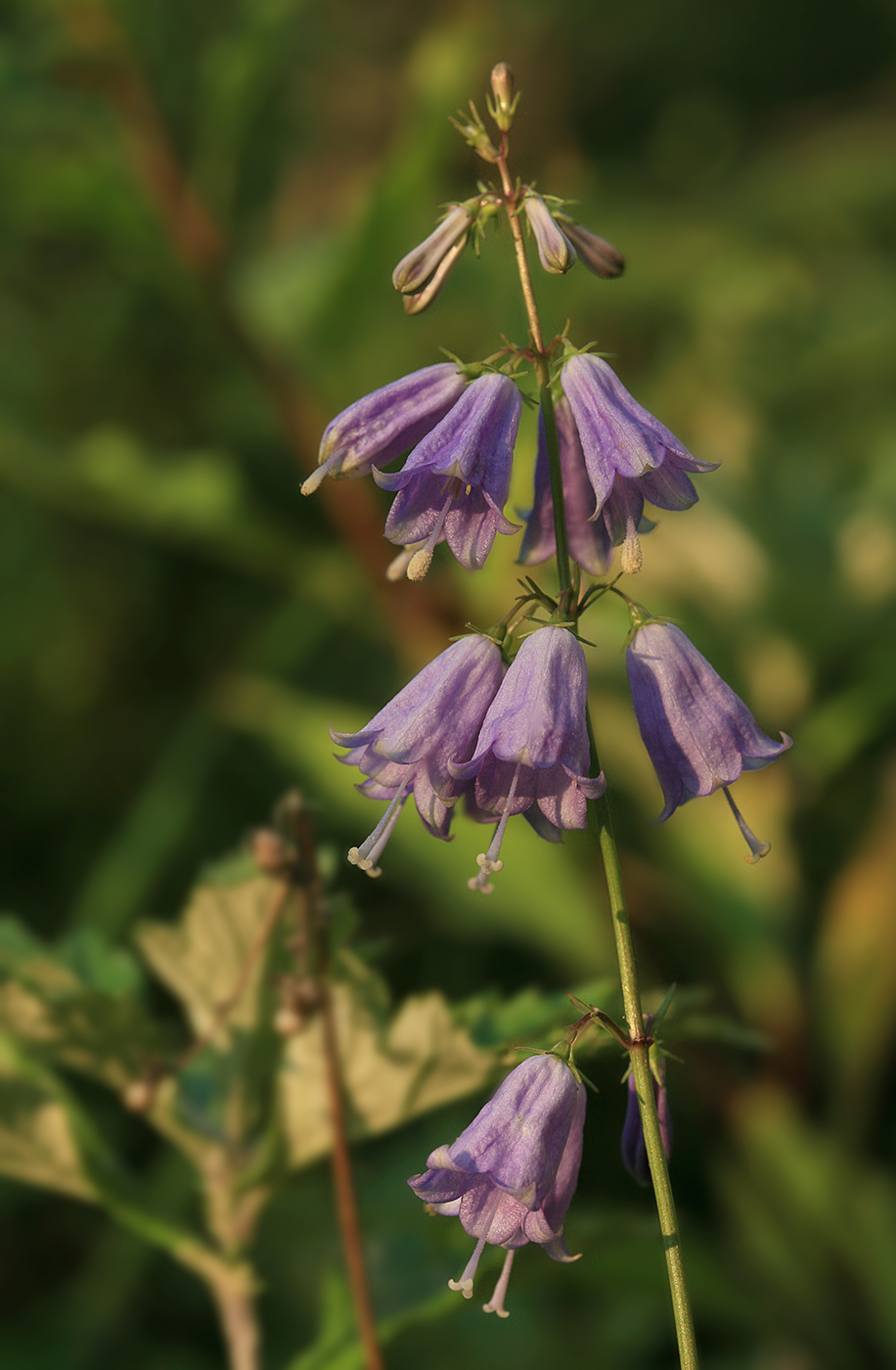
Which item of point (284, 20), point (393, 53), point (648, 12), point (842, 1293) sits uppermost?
point (648, 12)

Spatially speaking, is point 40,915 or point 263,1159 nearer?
point 263,1159

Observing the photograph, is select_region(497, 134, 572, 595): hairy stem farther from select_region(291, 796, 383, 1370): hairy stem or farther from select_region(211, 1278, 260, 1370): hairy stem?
select_region(211, 1278, 260, 1370): hairy stem

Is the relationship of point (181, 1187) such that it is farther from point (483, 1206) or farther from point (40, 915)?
point (483, 1206)

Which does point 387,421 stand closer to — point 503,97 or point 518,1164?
point 503,97

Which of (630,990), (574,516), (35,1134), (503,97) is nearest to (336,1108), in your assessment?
(35,1134)

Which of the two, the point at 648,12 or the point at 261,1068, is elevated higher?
the point at 648,12

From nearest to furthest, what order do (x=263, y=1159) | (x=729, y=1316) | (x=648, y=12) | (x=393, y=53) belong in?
1. (x=263, y=1159)
2. (x=729, y=1316)
3. (x=393, y=53)
4. (x=648, y=12)

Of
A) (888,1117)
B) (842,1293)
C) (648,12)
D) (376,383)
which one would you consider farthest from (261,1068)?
(648,12)

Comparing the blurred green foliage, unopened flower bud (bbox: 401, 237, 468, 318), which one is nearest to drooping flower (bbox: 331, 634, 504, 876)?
unopened flower bud (bbox: 401, 237, 468, 318)
